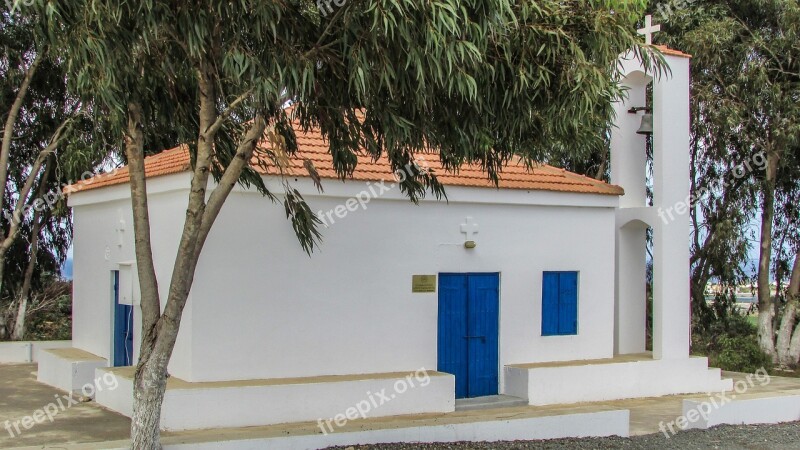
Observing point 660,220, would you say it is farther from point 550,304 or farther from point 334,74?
point 334,74

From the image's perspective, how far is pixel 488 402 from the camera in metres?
13.0

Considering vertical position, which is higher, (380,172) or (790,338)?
(380,172)

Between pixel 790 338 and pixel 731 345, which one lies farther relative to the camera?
pixel 790 338

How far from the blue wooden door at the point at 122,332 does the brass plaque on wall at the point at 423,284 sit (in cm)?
449

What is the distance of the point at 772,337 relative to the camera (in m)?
19.6

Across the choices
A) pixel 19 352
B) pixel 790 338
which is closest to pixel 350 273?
pixel 19 352

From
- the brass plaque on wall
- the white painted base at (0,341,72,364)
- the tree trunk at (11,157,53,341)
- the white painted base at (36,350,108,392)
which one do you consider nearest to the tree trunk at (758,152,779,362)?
the brass plaque on wall

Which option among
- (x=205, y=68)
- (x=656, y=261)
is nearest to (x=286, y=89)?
(x=205, y=68)

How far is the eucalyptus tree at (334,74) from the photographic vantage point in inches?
308

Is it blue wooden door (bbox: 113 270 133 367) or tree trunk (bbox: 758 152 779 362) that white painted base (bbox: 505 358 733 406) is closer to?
tree trunk (bbox: 758 152 779 362)

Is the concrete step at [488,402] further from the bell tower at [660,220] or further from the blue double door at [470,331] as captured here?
the bell tower at [660,220]

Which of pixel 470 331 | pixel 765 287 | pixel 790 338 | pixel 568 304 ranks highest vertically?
pixel 765 287

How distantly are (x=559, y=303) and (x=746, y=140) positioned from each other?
731 centimetres

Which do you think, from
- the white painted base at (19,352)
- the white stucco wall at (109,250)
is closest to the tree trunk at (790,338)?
the white stucco wall at (109,250)
